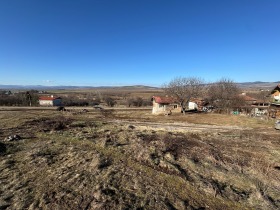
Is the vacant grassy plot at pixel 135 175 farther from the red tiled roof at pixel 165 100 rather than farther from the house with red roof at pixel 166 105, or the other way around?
the red tiled roof at pixel 165 100

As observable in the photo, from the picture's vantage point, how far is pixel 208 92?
53750mm

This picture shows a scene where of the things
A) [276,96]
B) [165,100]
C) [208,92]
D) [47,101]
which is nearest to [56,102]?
[47,101]

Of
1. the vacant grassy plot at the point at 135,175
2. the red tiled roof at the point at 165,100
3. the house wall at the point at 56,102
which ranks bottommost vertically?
the house wall at the point at 56,102

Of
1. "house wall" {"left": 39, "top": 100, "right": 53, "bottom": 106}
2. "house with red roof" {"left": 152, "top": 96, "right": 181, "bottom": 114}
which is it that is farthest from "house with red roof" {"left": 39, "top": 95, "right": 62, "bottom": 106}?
"house with red roof" {"left": 152, "top": 96, "right": 181, "bottom": 114}

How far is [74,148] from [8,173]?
419cm

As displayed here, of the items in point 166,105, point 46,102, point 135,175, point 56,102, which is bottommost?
point 56,102

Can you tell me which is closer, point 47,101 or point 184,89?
point 184,89

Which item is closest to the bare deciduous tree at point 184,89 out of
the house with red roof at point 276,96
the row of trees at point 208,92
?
the row of trees at point 208,92

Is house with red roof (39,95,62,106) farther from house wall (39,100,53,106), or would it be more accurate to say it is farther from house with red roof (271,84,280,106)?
house with red roof (271,84,280,106)

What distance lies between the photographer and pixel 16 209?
6.18 metres

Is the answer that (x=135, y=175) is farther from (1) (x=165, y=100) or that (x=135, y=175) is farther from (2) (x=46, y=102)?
(2) (x=46, y=102)

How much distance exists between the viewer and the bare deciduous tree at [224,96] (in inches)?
1879

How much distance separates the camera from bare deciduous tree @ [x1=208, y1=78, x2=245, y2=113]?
4772 cm

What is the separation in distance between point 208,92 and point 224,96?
18.8 ft
